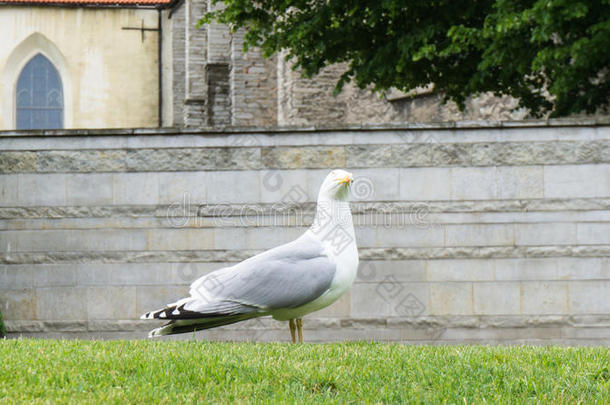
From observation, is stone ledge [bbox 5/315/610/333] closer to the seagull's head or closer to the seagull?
the seagull

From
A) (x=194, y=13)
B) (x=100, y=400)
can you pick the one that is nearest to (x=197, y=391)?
(x=100, y=400)

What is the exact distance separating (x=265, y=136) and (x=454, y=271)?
2596mm

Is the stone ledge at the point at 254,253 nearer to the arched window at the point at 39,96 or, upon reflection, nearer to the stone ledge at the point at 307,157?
the stone ledge at the point at 307,157

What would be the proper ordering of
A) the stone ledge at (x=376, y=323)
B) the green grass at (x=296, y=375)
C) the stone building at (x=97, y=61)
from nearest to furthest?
the green grass at (x=296, y=375) < the stone ledge at (x=376, y=323) < the stone building at (x=97, y=61)

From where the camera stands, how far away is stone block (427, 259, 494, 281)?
31.7 ft

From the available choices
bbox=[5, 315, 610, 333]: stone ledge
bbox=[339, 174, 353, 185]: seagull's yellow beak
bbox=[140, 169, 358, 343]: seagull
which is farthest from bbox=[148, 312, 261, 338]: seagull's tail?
bbox=[5, 315, 610, 333]: stone ledge

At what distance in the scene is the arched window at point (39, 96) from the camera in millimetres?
33375

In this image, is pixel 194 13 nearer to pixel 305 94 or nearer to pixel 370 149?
pixel 305 94

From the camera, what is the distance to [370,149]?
385 inches

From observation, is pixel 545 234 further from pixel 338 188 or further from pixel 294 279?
pixel 294 279

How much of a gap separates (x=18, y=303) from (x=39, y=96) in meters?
25.4

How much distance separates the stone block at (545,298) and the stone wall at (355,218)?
16 millimetres

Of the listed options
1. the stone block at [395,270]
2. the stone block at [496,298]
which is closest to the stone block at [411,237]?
the stone block at [395,270]

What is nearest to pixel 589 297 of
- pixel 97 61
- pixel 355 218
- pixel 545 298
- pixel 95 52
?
pixel 545 298
